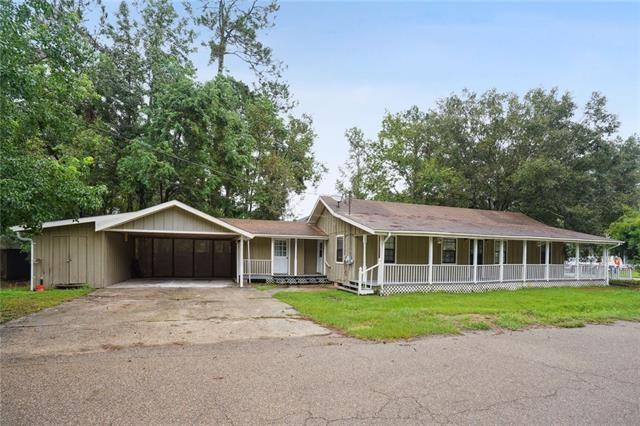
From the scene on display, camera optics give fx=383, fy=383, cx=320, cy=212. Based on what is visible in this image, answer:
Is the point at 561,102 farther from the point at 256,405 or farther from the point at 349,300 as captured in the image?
the point at 256,405

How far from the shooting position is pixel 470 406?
4016mm

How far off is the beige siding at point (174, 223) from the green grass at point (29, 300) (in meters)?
2.88

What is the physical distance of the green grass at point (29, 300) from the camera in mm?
8992

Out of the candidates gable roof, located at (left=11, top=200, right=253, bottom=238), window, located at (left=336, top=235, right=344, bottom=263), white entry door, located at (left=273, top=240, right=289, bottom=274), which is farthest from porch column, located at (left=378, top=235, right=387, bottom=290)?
white entry door, located at (left=273, top=240, right=289, bottom=274)

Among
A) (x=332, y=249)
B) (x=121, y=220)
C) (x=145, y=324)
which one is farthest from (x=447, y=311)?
(x=121, y=220)

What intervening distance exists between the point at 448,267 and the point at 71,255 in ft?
47.9

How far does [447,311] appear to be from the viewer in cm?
982

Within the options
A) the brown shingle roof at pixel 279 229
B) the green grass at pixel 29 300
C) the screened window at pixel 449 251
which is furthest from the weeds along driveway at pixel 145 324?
the screened window at pixel 449 251

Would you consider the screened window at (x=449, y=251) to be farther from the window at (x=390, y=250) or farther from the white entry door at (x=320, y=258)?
the white entry door at (x=320, y=258)

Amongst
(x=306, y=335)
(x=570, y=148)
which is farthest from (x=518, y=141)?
(x=306, y=335)

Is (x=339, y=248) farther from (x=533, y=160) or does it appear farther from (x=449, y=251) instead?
(x=533, y=160)

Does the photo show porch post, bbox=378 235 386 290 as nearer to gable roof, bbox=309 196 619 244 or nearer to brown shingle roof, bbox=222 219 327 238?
gable roof, bbox=309 196 619 244

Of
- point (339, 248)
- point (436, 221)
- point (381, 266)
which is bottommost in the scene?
point (381, 266)

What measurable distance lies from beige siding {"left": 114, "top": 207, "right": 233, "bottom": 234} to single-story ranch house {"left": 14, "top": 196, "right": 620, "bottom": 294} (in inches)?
1.5
